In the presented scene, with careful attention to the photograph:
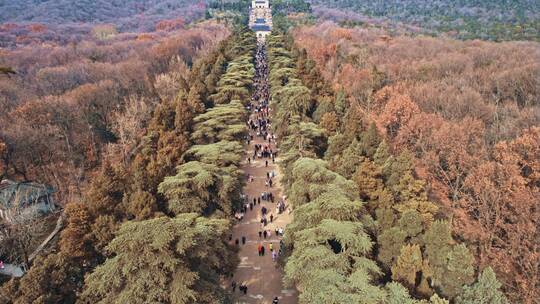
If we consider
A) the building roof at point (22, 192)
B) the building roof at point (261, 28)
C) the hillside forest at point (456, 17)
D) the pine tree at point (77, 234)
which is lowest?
the building roof at point (22, 192)

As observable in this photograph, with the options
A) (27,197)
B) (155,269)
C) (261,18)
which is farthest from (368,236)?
(261,18)

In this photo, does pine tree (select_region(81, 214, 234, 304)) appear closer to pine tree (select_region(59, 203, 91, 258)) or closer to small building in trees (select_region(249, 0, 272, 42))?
pine tree (select_region(59, 203, 91, 258))

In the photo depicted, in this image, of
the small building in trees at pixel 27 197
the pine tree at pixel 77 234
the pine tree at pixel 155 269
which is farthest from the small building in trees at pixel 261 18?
the pine tree at pixel 155 269

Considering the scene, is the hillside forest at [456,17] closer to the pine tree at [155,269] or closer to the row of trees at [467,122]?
the row of trees at [467,122]

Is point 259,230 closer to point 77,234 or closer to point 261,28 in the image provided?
point 77,234

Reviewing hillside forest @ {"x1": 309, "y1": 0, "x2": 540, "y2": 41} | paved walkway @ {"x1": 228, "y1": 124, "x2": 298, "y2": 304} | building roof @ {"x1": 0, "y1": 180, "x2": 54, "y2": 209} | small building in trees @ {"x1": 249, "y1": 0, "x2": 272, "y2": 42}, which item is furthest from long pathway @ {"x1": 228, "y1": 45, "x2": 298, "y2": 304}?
small building in trees @ {"x1": 249, "y1": 0, "x2": 272, "y2": 42}
